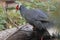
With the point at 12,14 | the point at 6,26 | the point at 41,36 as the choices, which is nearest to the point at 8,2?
the point at 12,14

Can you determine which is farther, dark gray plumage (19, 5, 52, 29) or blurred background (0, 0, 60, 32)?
blurred background (0, 0, 60, 32)

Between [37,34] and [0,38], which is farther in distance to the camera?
[0,38]

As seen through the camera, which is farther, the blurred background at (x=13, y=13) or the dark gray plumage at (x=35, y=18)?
the blurred background at (x=13, y=13)

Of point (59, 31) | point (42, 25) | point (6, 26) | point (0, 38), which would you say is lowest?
point (6, 26)

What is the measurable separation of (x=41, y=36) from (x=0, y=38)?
1.78 feet

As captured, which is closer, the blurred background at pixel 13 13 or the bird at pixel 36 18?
the bird at pixel 36 18

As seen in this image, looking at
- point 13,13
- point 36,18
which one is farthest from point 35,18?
point 13,13

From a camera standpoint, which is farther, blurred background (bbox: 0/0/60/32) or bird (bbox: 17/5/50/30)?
blurred background (bbox: 0/0/60/32)

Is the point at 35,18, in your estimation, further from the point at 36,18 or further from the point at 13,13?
the point at 13,13

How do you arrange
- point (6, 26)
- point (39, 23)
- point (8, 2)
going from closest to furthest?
point (39, 23) → point (6, 26) → point (8, 2)

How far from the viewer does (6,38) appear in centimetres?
199

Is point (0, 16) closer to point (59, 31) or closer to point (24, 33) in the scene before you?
point (24, 33)

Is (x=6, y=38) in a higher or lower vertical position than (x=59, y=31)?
lower

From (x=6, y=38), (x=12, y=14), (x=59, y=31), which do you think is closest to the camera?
(x=59, y=31)
